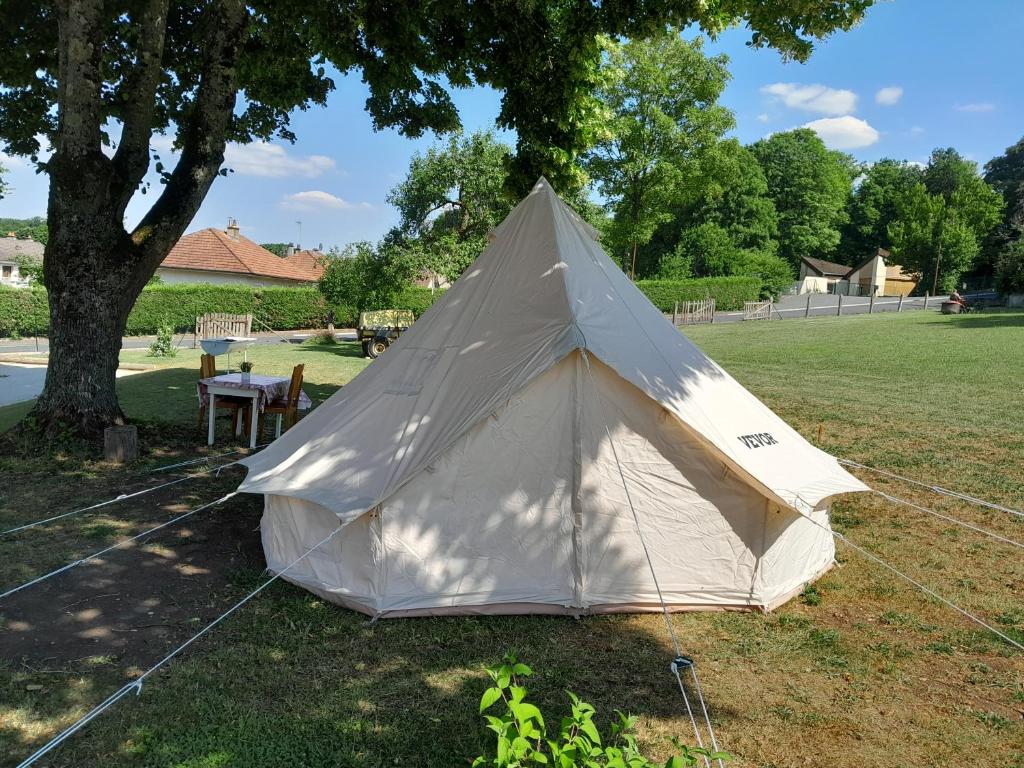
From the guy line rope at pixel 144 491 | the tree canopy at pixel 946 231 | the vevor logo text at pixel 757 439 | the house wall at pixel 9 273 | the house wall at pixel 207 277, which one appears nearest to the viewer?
the vevor logo text at pixel 757 439

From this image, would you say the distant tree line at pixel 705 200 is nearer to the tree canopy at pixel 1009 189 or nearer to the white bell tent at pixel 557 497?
the tree canopy at pixel 1009 189

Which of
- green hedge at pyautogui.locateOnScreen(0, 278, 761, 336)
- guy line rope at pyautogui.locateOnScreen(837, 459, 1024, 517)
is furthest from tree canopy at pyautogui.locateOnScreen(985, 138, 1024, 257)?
guy line rope at pyautogui.locateOnScreen(837, 459, 1024, 517)

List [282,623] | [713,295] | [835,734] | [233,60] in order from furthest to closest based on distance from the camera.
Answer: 1. [713,295]
2. [233,60]
3. [282,623]
4. [835,734]

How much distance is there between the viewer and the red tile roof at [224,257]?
36.4 meters

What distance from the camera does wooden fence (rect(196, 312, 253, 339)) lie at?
78.5 ft

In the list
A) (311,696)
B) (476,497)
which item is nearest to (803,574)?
(476,497)

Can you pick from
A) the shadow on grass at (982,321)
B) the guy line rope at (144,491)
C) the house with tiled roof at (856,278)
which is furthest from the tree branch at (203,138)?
the house with tiled roof at (856,278)

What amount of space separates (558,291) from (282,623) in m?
2.78

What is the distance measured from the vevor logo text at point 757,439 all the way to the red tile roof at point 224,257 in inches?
1414

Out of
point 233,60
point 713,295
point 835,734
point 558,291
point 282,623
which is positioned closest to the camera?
point 835,734

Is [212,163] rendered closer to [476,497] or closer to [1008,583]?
[476,497]

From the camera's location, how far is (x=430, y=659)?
12.6 ft

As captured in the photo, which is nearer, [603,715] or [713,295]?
[603,715]

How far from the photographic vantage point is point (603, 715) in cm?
336
